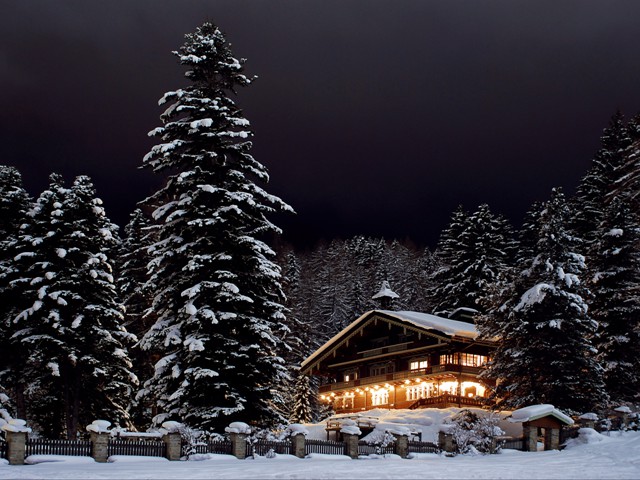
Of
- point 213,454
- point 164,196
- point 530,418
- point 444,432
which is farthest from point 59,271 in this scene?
point 530,418

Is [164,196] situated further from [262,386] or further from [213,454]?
[213,454]

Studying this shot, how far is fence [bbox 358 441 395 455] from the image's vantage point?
29.7 m

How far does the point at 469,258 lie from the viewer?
68688mm

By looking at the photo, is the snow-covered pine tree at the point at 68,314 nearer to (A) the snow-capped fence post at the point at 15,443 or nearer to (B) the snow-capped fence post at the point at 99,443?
(B) the snow-capped fence post at the point at 99,443

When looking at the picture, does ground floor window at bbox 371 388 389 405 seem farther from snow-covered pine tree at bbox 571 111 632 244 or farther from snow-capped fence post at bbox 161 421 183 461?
snow-capped fence post at bbox 161 421 183 461

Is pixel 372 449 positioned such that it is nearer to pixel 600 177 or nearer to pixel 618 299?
pixel 618 299

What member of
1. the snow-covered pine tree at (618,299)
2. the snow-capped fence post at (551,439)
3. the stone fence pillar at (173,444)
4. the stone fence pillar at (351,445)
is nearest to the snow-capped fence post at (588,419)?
the snow-capped fence post at (551,439)

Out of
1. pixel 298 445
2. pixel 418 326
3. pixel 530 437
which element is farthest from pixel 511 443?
pixel 418 326

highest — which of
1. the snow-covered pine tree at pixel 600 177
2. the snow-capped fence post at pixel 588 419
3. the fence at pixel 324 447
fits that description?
the snow-covered pine tree at pixel 600 177

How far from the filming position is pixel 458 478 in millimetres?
20297

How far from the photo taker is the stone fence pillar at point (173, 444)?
2409 cm

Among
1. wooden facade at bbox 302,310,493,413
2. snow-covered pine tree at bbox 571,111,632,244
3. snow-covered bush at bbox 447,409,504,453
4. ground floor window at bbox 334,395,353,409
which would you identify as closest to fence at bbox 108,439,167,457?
snow-covered bush at bbox 447,409,504,453

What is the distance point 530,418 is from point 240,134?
1837 cm

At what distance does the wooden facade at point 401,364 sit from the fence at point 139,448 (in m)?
28.5
